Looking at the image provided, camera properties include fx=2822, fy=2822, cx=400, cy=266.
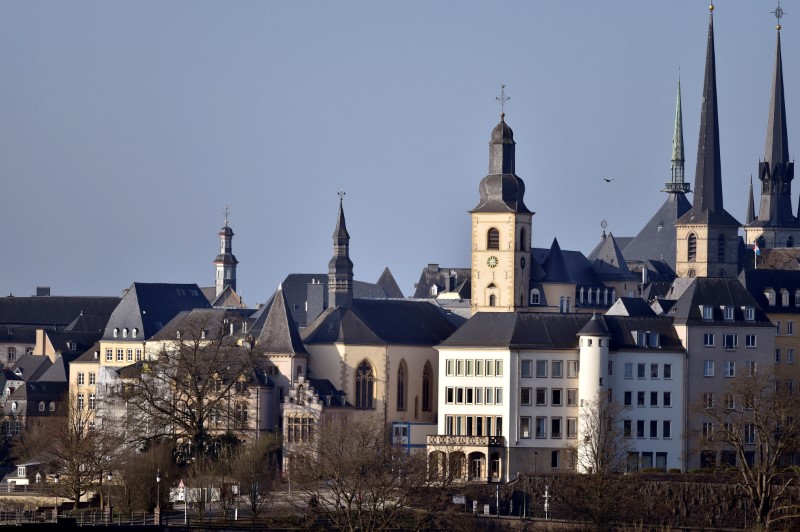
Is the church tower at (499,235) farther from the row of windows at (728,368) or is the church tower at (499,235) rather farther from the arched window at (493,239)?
the row of windows at (728,368)

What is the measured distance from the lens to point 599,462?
150 m

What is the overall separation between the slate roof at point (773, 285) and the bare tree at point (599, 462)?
63.3 ft

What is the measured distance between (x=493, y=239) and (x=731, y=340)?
1043 inches

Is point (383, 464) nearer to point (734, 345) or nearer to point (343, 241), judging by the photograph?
point (734, 345)

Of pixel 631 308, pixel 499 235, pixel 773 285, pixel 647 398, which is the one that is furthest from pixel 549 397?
pixel 499 235

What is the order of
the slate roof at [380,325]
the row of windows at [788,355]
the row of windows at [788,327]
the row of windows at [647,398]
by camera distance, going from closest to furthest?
the row of windows at [647,398]
the row of windows at [788,355]
the row of windows at [788,327]
the slate roof at [380,325]

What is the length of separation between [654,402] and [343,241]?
101 feet

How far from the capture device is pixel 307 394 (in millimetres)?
170625

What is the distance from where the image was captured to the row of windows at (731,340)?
163 metres

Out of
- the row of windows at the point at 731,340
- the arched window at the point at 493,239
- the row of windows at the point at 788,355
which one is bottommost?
the row of windows at the point at 788,355

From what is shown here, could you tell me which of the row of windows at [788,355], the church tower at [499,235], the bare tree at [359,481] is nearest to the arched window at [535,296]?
the church tower at [499,235]

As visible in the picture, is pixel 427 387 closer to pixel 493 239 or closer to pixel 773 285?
pixel 493 239

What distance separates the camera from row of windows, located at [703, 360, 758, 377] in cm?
16225

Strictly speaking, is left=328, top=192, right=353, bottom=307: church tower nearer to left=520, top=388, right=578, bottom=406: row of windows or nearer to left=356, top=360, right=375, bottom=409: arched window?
left=356, top=360, right=375, bottom=409: arched window
